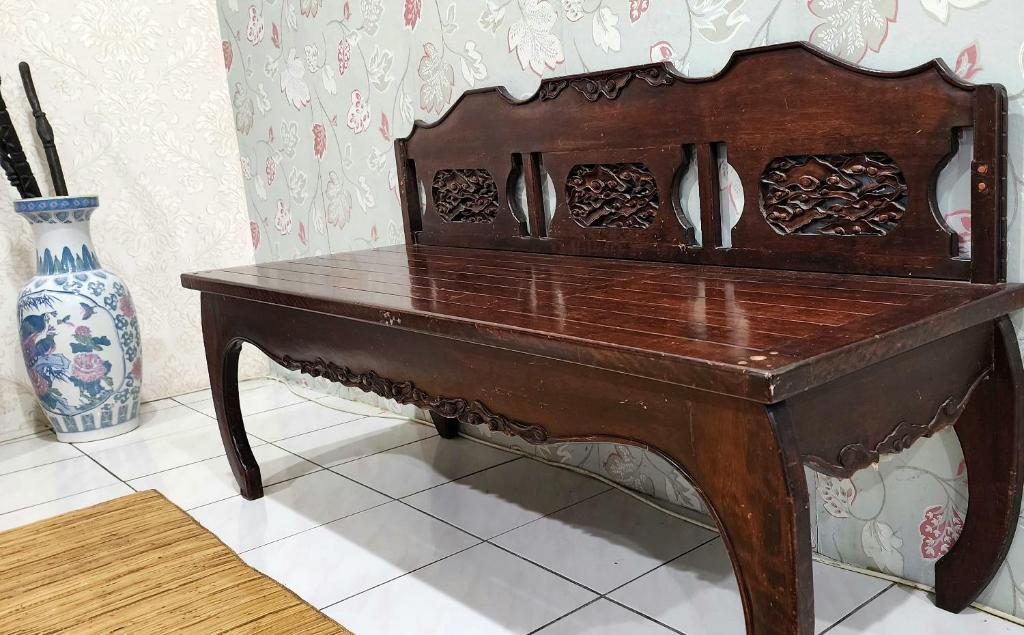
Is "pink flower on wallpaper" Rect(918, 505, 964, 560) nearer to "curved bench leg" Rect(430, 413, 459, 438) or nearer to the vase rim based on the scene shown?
"curved bench leg" Rect(430, 413, 459, 438)

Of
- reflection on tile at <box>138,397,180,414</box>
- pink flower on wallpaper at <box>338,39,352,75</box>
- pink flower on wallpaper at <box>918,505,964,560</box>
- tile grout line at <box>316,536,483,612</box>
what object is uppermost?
pink flower on wallpaper at <box>338,39,352,75</box>

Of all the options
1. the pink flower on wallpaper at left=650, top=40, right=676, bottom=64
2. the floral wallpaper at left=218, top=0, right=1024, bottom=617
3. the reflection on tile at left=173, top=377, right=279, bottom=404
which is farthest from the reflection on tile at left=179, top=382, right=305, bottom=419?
the pink flower on wallpaper at left=650, top=40, right=676, bottom=64

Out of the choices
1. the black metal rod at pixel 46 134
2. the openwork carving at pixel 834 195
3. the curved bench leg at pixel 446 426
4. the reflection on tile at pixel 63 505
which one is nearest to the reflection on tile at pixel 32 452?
the reflection on tile at pixel 63 505

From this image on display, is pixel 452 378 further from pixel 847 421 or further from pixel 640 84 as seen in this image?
pixel 640 84

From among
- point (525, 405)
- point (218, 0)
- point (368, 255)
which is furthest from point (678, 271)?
point (218, 0)

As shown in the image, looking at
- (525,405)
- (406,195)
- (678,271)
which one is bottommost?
(525,405)

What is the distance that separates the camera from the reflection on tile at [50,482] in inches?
93.3

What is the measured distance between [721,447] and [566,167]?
1.08 metres

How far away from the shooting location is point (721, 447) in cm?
100

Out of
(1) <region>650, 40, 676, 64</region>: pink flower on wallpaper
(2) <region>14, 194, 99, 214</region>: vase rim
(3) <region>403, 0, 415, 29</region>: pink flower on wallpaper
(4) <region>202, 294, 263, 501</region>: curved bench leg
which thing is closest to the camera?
(1) <region>650, 40, 676, 64</region>: pink flower on wallpaper

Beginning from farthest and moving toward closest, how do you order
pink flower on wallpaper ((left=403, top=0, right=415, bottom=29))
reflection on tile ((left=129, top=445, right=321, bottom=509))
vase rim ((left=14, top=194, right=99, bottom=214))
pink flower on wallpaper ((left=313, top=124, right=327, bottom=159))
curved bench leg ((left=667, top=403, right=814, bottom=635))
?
pink flower on wallpaper ((left=313, top=124, right=327, bottom=159))
vase rim ((left=14, top=194, right=99, bottom=214))
pink flower on wallpaper ((left=403, top=0, right=415, bottom=29))
reflection on tile ((left=129, top=445, right=321, bottom=509))
curved bench leg ((left=667, top=403, right=814, bottom=635))

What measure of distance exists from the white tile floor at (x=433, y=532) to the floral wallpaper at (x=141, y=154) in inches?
20.9

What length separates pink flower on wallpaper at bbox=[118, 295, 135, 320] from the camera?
283cm

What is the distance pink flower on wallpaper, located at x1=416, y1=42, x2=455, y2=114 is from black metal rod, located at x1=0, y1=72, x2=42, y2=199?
1.32 m
